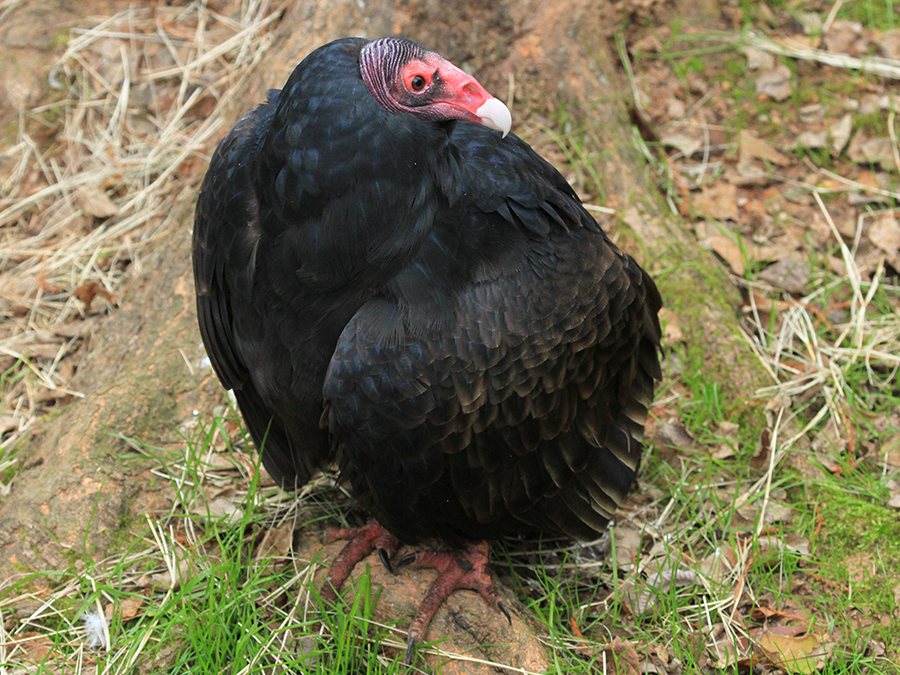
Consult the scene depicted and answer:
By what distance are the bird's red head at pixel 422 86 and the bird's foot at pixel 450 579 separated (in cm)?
149

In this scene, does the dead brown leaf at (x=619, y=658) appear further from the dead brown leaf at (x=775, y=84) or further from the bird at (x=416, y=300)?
the dead brown leaf at (x=775, y=84)

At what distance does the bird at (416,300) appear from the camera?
7.66 feet

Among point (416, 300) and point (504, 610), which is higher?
point (416, 300)

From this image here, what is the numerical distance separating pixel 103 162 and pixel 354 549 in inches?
116

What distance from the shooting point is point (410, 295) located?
97.3 inches

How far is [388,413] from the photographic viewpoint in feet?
7.95

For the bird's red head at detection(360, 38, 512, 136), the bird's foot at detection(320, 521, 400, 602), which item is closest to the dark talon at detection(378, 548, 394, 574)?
the bird's foot at detection(320, 521, 400, 602)

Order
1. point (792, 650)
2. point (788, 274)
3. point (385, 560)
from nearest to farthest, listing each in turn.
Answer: point (792, 650), point (385, 560), point (788, 274)

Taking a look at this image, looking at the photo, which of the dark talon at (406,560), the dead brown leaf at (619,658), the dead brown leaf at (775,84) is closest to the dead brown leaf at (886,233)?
the dead brown leaf at (775,84)

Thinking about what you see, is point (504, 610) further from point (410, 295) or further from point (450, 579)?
point (410, 295)

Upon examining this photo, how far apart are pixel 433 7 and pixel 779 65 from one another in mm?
2147

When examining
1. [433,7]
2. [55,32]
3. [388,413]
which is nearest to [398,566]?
[388,413]

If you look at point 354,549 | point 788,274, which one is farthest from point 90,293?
point 788,274

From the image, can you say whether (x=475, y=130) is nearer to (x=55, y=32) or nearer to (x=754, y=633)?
(x=754, y=633)
